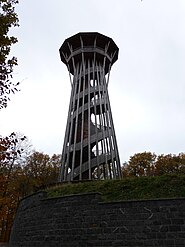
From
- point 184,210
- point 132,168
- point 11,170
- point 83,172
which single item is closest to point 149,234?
point 184,210

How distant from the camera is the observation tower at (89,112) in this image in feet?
69.9

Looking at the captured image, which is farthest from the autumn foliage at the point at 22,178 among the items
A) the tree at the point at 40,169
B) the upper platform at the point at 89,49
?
the upper platform at the point at 89,49

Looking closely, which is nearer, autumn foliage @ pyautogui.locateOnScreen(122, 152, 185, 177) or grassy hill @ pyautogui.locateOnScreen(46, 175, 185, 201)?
grassy hill @ pyautogui.locateOnScreen(46, 175, 185, 201)

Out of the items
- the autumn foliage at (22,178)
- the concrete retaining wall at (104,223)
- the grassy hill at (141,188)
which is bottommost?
the concrete retaining wall at (104,223)

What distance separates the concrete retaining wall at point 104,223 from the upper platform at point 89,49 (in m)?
16.3

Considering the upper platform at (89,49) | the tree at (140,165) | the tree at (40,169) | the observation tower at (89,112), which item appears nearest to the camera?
the observation tower at (89,112)

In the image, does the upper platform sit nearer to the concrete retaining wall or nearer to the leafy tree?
the concrete retaining wall

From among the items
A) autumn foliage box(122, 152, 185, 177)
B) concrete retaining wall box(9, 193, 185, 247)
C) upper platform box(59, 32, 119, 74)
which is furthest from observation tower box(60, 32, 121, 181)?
autumn foliage box(122, 152, 185, 177)

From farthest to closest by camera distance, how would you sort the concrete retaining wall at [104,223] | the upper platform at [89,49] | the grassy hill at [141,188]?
the upper platform at [89,49] → the grassy hill at [141,188] → the concrete retaining wall at [104,223]

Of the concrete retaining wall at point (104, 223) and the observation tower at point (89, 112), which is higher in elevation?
the observation tower at point (89, 112)

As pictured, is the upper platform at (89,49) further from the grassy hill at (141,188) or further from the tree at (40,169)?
the grassy hill at (141,188)

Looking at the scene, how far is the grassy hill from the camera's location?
991cm

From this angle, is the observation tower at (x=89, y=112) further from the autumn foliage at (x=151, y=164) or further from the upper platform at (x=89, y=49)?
the autumn foliage at (x=151, y=164)

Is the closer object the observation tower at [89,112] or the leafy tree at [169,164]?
the observation tower at [89,112]
